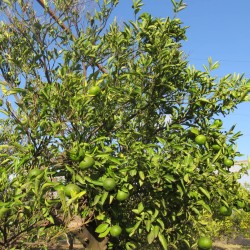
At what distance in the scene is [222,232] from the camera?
1836cm

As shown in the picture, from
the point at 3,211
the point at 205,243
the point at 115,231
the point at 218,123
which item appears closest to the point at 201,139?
the point at 218,123

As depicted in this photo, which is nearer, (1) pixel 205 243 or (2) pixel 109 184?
(2) pixel 109 184

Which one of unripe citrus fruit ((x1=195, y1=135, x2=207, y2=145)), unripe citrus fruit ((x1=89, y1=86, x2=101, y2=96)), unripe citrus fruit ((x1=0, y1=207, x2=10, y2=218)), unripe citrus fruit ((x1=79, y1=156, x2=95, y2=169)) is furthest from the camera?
unripe citrus fruit ((x1=195, y1=135, x2=207, y2=145))

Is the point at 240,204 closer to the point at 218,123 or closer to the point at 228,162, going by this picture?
the point at 228,162

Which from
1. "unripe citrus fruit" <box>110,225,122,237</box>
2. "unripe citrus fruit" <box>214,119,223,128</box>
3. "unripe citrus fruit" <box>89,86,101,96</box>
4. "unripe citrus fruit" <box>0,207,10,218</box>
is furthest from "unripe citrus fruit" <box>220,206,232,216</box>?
"unripe citrus fruit" <box>0,207,10,218</box>

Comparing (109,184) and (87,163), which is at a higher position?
(87,163)

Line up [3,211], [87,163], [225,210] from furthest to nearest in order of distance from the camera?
[225,210] → [87,163] → [3,211]

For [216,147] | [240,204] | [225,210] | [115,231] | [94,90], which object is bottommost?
[115,231]

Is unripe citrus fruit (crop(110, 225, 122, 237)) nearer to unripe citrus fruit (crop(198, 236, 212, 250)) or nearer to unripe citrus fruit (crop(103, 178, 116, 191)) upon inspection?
unripe citrus fruit (crop(103, 178, 116, 191))

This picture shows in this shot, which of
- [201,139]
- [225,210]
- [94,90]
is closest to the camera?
[94,90]

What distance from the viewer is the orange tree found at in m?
2.97

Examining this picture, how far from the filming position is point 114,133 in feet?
13.3

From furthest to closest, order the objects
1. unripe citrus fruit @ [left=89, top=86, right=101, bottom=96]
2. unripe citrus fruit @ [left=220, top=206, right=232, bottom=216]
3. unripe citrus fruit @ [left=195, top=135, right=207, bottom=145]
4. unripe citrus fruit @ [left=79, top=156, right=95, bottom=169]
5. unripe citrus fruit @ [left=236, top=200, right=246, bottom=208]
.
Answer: unripe citrus fruit @ [left=236, top=200, right=246, bottom=208], unripe citrus fruit @ [left=220, top=206, right=232, bottom=216], unripe citrus fruit @ [left=195, top=135, right=207, bottom=145], unripe citrus fruit @ [left=89, top=86, right=101, bottom=96], unripe citrus fruit @ [left=79, top=156, right=95, bottom=169]

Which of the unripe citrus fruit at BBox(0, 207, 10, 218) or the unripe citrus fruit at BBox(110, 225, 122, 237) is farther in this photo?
the unripe citrus fruit at BBox(110, 225, 122, 237)
